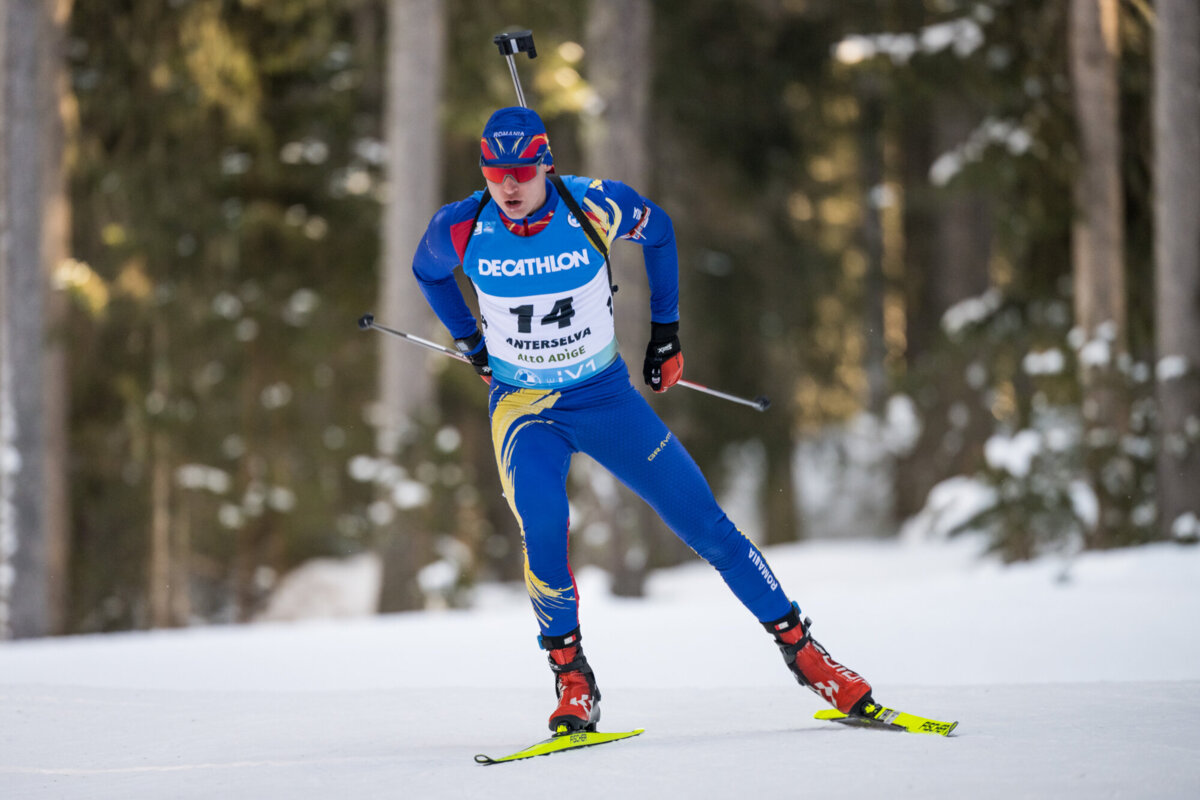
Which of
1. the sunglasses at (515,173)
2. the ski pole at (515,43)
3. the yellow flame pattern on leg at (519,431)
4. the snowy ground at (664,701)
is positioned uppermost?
the ski pole at (515,43)

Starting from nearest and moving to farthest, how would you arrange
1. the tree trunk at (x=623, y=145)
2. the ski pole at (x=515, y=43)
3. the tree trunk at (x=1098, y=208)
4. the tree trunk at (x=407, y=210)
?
the ski pole at (x=515, y=43) < the tree trunk at (x=1098, y=208) < the tree trunk at (x=623, y=145) < the tree trunk at (x=407, y=210)

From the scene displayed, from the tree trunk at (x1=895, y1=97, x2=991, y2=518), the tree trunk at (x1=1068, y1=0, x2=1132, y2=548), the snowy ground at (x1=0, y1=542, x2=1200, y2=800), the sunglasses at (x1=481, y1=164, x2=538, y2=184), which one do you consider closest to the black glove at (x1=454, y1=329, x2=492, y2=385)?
the sunglasses at (x1=481, y1=164, x2=538, y2=184)

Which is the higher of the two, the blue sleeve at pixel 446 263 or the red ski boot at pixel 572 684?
the blue sleeve at pixel 446 263

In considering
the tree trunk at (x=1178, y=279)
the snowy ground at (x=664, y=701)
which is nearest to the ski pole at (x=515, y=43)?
the snowy ground at (x=664, y=701)

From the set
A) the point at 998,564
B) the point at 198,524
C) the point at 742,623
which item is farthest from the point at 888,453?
the point at 742,623

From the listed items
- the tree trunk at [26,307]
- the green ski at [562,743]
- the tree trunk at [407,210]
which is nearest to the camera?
the green ski at [562,743]

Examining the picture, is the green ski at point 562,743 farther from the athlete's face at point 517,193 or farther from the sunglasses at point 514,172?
the sunglasses at point 514,172

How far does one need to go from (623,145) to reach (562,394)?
268 inches

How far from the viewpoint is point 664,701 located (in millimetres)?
5590

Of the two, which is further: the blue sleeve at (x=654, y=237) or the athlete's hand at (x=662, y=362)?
the athlete's hand at (x=662, y=362)

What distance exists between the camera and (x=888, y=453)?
→ 19.5 metres

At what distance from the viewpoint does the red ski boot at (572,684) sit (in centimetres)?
449

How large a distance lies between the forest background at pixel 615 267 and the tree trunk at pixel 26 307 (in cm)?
3

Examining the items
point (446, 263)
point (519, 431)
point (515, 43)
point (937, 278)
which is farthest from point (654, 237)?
point (937, 278)
